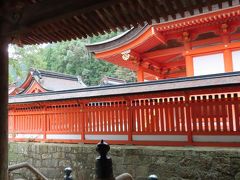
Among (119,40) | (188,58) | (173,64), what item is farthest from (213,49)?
(173,64)

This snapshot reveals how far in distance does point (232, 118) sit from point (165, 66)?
7370 millimetres

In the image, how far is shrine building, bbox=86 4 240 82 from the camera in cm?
826

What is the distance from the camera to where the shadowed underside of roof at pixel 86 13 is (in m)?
2.57

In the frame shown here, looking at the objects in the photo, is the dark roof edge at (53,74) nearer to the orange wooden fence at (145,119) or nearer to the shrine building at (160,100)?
the shrine building at (160,100)

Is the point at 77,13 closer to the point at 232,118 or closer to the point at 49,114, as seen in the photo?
the point at 232,118

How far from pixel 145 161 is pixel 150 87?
76.7 inches

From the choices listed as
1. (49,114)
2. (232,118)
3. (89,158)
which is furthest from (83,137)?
(232,118)

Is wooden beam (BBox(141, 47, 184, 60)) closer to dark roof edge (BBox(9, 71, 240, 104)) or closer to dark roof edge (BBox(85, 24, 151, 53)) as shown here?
dark roof edge (BBox(85, 24, 151, 53))

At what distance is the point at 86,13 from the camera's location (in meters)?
2.69

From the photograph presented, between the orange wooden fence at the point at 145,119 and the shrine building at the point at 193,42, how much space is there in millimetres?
2698

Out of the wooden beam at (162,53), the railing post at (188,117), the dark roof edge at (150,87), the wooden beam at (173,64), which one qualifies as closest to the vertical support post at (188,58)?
the wooden beam at (162,53)

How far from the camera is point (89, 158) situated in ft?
24.9

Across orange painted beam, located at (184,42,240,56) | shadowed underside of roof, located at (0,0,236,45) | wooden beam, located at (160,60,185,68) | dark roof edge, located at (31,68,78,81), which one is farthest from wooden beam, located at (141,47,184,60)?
dark roof edge, located at (31,68,78,81)

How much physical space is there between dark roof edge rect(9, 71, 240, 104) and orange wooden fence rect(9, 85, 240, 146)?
172mm
